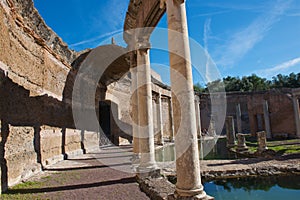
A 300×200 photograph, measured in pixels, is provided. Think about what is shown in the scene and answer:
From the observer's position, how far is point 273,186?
6969 mm

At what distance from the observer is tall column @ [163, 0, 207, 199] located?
382 centimetres

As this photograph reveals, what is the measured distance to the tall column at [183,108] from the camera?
3816mm

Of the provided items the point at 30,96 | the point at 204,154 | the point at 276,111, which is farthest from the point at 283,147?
the point at 276,111

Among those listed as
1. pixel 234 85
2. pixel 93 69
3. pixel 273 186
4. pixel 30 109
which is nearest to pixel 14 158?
pixel 30 109

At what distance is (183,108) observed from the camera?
4.05m

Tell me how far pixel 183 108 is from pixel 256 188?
15.1 ft

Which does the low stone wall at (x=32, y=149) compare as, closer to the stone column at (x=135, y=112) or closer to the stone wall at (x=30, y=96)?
the stone wall at (x=30, y=96)

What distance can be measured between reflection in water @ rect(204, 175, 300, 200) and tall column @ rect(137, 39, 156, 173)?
2018mm

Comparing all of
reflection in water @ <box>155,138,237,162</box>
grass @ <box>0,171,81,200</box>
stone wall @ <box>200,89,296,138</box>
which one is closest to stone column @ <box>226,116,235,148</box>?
reflection in water @ <box>155,138,237,162</box>

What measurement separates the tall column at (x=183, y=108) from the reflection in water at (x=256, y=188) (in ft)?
9.20

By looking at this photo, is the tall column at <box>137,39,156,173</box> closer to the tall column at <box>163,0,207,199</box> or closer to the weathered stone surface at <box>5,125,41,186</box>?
the tall column at <box>163,0,207,199</box>

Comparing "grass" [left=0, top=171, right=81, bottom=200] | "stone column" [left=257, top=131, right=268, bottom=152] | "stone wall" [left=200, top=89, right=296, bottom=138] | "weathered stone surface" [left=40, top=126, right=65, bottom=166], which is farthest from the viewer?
"stone wall" [left=200, top=89, right=296, bottom=138]

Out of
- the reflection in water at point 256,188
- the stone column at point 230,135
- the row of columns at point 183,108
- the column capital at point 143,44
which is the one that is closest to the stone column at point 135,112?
the column capital at point 143,44

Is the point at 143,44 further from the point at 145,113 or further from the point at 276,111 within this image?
the point at 276,111
